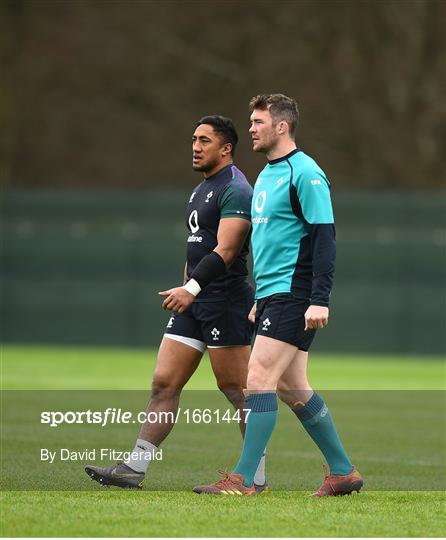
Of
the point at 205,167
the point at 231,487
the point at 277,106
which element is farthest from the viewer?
the point at 205,167

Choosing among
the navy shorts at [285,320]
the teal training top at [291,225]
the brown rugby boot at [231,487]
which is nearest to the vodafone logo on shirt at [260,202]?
the teal training top at [291,225]

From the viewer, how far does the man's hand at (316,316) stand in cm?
795

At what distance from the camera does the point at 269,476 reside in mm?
9875

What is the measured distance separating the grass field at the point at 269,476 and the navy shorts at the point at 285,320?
0.90 m

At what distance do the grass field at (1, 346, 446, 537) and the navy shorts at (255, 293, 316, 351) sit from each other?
90 centimetres

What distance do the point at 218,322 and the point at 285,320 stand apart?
76 centimetres

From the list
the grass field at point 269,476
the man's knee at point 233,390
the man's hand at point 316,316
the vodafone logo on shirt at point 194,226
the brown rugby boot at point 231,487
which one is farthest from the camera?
the vodafone logo on shirt at point 194,226

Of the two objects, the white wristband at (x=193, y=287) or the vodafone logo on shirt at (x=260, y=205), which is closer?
the vodafone logo on shirt at (x=260, y=205)

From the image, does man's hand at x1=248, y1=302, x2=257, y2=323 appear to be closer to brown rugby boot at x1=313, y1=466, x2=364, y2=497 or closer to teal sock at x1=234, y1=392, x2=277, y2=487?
teal sock at x1=234, y1=392, x2=277, y2=487

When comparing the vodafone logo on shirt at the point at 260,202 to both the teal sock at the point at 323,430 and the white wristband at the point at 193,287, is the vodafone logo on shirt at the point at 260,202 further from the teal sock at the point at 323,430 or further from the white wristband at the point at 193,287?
the teal sock at the point at 323,430

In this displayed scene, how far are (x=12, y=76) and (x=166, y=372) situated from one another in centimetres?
2860

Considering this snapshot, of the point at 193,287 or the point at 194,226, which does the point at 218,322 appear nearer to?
the point at 193,287

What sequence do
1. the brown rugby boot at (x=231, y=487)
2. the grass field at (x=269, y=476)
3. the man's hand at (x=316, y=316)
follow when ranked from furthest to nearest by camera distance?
the brown rugby boot at (x=231, y=487)
the man's hand at (x=316, y=316)
the grass field at (x=269, y=476)

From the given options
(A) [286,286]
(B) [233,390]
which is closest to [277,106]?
(A) [286,286]
